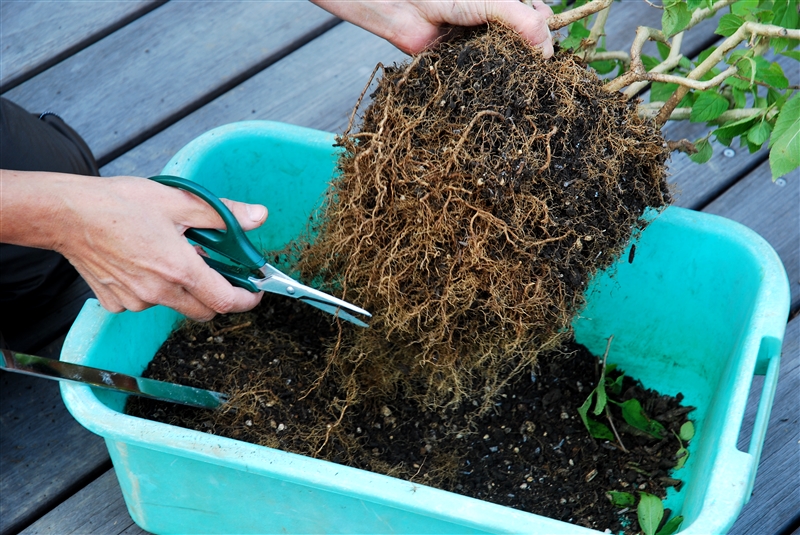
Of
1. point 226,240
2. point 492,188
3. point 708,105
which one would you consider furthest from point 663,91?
point 226,240

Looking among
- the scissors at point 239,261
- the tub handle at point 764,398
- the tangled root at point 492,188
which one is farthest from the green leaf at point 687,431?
the scissors at point 239,261

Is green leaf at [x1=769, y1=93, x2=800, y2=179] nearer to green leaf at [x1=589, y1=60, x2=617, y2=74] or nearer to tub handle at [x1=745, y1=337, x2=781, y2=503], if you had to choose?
tub handle at [x1=745, y1=337, x2=781, y2=503]

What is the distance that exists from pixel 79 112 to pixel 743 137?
1.11 metres

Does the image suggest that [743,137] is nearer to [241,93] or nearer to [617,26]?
[617,26]

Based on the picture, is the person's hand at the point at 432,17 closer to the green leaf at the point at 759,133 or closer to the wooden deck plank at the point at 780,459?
the green leaf at the point at 759,133

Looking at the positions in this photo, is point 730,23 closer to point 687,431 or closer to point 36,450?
point 687,431

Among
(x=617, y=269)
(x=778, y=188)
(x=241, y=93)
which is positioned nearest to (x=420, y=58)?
(x=617, y=269)

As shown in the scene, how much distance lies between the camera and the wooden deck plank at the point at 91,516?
3.12 ft

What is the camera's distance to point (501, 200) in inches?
30.0

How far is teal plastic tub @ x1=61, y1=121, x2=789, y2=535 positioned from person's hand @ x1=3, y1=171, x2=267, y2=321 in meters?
0.10

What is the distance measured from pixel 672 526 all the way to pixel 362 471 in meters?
0.38

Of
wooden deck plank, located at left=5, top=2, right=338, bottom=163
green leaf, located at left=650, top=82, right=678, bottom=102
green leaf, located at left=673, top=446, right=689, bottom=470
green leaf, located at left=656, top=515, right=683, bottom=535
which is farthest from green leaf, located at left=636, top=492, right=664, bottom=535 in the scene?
wooden deck plank, located at left=5, top=2, right=338, bottom=163

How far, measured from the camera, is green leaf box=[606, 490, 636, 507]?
0.92m

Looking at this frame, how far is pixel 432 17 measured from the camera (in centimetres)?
91
